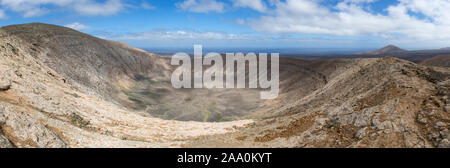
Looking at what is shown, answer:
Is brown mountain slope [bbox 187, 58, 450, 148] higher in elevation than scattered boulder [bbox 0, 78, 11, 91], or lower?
lower

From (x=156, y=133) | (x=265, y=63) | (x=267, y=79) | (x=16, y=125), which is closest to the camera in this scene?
(x=16, y=125)

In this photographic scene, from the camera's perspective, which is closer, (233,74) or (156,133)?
(156,133)

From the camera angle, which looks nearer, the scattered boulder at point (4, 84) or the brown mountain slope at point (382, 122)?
the brown mountain slope at point (382, 122)

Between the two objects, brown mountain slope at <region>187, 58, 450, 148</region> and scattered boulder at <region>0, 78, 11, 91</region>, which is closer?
brown mountain slope at <region>187, 58, 450, 148</region>

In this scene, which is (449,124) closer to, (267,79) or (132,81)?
(267,79)

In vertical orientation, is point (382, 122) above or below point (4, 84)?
below

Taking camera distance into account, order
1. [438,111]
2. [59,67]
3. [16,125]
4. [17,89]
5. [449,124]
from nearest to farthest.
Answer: [16,125] < [449,124] < [438,111] < [17,89] < [59,67]

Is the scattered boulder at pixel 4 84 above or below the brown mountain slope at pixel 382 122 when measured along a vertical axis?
above

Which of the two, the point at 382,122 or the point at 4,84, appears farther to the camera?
the point at 4,84

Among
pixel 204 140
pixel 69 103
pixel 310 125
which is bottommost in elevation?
pixel 204 140
